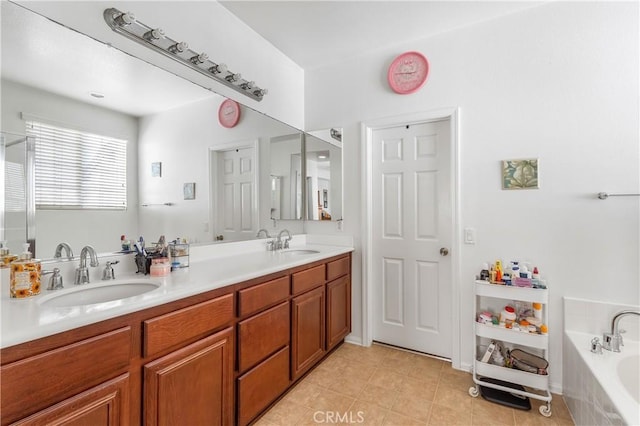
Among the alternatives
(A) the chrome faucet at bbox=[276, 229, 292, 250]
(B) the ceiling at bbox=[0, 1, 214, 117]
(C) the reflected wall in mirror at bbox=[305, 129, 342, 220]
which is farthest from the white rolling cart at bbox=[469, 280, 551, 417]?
(B) the ceiling at bbox=[0, 1, 214, 117]

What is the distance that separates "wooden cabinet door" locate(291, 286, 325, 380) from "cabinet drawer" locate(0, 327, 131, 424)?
103 cm

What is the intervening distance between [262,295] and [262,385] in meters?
0.50

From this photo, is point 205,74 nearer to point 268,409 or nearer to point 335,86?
point 335,86

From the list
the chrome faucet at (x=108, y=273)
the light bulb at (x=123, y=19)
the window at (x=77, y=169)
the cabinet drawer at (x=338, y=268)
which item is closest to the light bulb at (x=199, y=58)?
the light bulb at (x=123, y=19)

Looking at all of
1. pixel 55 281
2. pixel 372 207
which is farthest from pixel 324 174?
pixel 55 281

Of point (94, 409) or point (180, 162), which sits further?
point (180, 162)

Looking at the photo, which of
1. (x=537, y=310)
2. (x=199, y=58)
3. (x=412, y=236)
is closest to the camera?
(x=199, y=58)

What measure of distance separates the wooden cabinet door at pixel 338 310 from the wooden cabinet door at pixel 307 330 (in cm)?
10

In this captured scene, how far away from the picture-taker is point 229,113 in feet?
6.96

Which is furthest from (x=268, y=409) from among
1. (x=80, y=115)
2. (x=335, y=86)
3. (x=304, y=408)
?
(x=335, y=86)

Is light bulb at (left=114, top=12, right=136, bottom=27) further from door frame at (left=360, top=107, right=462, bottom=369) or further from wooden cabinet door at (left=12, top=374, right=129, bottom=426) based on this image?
door frame at (left=360, top=107, right=462, bottom=369)

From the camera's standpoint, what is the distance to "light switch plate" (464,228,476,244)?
220cm

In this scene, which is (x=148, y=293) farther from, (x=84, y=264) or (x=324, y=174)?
(x=324, y=174)

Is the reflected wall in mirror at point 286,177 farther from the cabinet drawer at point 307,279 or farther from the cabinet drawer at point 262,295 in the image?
the cabinet drawer at point 262,295
